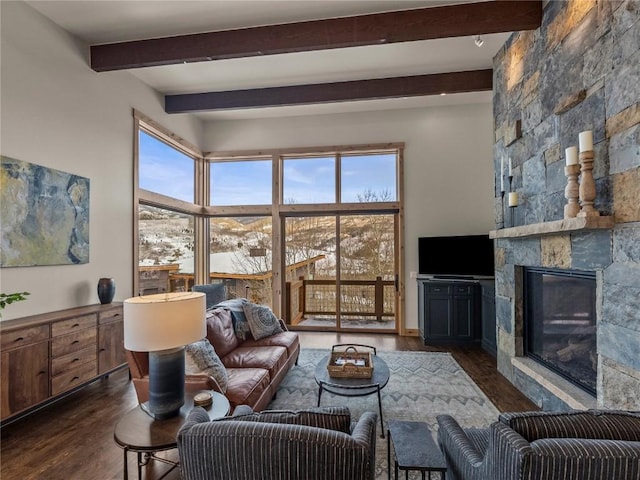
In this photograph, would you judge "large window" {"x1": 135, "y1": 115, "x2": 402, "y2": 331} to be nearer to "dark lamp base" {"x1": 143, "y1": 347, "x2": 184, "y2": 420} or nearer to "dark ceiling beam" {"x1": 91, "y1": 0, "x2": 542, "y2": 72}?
A: "dark ceiling beam" {"x1": 91, "y1": 0, "x2": 542, "y2": 72}

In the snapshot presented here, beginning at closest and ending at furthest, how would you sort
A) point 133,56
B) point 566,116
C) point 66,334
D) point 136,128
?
point 566,116, point 66,334, point 133,56, point 136,128

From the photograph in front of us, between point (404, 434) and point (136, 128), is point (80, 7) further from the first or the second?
point (404, 434)

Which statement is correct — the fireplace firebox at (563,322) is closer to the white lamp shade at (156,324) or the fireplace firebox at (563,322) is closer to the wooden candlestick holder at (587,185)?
the wooden candlestick holder at (587,185)

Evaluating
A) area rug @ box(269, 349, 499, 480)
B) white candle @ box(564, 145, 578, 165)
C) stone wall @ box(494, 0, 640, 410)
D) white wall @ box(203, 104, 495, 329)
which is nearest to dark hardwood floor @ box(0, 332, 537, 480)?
area rug @ box(269, 349, 499, 480)

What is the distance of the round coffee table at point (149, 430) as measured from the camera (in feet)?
5.21

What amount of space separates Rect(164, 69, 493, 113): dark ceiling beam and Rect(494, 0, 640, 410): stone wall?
832 mm

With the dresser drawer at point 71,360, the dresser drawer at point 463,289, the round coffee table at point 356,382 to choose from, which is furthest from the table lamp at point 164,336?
the dresser drawer at point 463,289

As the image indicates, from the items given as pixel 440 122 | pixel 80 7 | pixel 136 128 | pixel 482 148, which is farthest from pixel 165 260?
pixel 482 148

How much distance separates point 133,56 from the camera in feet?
12.1

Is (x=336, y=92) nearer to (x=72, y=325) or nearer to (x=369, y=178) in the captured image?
(x=369, y=178)

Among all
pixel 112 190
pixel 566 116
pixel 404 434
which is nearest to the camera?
pixel 404 434

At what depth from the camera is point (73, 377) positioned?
3.04 meters

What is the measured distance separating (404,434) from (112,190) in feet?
14.0

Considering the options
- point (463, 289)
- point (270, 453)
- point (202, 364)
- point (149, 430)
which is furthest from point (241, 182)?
point (270, 453)
